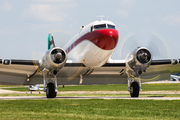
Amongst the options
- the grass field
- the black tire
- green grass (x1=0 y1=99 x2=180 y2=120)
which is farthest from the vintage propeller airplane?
green grass (x1=0 y1=99 x2=180 y2=120)

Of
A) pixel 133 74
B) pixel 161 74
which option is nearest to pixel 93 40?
pixel 133 74

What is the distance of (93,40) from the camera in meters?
22.9

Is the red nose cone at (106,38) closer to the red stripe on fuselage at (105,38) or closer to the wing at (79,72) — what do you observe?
the red stripe on fuselage at (105,38)

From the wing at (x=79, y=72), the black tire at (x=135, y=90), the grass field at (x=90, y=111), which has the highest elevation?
the wing at (x=79, y=72)

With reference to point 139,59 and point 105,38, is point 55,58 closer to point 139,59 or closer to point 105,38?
point 105,38

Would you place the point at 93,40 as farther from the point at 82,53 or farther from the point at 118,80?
the point at 118,80

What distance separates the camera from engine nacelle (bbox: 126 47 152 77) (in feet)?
79.3

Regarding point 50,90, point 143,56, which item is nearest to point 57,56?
point 50,90

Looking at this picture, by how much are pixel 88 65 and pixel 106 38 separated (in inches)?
170

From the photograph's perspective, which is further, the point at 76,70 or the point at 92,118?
the point at 76,70

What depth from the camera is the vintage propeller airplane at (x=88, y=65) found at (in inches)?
899

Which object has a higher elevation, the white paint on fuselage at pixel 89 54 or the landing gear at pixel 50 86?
the white paint on fuselage at pixel 89 54

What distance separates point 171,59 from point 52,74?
10751mm

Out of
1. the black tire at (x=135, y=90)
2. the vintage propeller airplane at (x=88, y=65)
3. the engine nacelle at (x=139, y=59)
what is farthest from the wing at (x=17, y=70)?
the black tire at (x=135, y=90)
